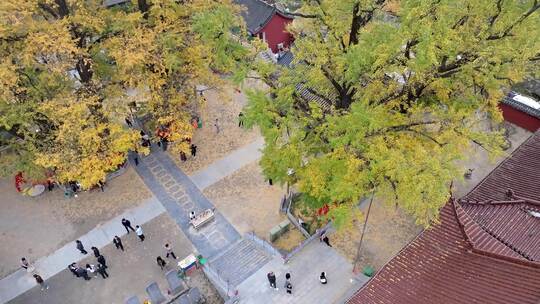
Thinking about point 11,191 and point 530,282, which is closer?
point 530,282

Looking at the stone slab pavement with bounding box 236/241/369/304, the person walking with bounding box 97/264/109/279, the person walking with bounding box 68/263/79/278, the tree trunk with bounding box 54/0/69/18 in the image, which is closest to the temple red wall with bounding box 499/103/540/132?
the stone slab pavement with bounding box 236/241/369/304

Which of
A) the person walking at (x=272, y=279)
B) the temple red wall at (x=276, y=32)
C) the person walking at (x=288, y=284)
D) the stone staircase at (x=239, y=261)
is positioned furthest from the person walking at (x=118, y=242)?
the temple red wall at (x=276, y=32)

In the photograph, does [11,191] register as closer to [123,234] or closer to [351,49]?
[123,234]

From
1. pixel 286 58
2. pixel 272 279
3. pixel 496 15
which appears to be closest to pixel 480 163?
pixel 496 15

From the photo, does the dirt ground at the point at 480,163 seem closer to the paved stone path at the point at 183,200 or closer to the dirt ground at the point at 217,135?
the dirt ground at the point at 217,135

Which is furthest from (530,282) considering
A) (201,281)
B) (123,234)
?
(123,234)
